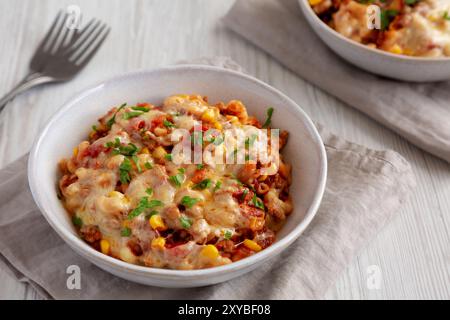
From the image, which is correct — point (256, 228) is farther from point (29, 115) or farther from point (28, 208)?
point (29, 115)

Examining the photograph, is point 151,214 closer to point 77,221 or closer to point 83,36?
point 77,221

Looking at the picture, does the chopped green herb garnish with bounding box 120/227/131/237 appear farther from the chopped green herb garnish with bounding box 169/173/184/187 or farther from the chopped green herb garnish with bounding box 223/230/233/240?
the chopped green herb garnish with bounding box 223/230/233/240

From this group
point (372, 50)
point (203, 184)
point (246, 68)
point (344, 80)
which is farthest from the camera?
point (246, 68)

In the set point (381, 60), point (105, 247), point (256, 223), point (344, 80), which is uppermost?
point (105, 247)

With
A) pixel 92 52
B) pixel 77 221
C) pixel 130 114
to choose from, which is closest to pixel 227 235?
pixel 77 221

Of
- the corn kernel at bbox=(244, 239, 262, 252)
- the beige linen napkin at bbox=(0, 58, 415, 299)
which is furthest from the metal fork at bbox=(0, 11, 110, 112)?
the corn kernel at bbox=(244, 239, 262, 252)

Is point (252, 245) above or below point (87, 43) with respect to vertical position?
below
